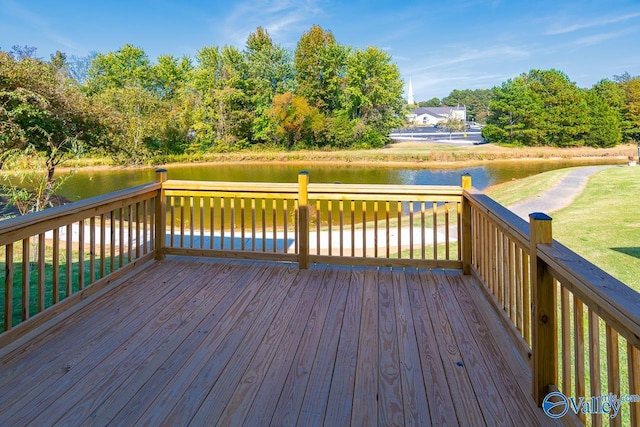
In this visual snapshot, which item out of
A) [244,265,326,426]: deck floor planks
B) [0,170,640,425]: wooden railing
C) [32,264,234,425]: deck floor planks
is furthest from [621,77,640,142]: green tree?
[32,264,234,425]: deck floor planks

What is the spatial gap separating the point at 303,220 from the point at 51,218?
73.4 inches

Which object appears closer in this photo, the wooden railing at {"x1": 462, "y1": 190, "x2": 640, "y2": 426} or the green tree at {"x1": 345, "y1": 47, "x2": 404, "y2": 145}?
the wooden railing at {"x1": 462, "y1": 190, "x2": 640, "y2": 426}

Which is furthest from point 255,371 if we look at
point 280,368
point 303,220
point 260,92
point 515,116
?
point 515,116

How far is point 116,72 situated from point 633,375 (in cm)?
3685

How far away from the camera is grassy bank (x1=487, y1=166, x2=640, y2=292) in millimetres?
4453

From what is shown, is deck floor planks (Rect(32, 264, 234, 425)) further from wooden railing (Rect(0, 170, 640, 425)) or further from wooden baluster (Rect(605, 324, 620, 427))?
wooden baluster (Rect(605, 324, 620, 427))

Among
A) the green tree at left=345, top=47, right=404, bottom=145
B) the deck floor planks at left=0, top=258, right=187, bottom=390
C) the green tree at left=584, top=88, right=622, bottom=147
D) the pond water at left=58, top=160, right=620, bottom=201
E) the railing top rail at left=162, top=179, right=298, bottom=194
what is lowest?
the deck floor planks at left=0, top=258, right=187, bottom=390

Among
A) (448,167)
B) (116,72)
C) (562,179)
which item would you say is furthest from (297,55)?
(562,179)

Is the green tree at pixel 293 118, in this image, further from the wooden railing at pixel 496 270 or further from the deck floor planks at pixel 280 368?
the deck floor planks at pixel 280 368

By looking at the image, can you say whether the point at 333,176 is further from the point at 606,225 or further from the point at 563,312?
the point at 563,312

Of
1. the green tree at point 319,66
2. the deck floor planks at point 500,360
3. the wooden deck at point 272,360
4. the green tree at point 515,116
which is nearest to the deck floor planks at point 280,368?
the wooden deck at point 272,360

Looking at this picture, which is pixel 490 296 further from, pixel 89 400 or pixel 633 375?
pixel 89 400
